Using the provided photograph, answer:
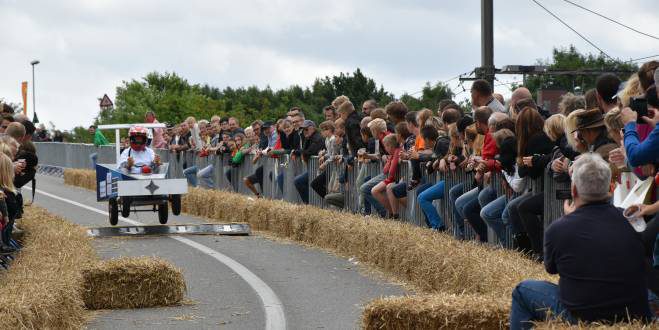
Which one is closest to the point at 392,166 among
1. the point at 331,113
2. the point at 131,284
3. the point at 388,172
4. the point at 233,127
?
the point at 388,172

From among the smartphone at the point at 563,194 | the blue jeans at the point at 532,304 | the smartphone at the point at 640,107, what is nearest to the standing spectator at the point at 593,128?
the smartphone at the point at 563,194

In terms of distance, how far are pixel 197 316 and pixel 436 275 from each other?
8.92ft

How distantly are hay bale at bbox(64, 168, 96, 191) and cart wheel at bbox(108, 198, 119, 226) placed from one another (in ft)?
51.4

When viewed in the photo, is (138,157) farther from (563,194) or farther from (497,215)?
(563,194)

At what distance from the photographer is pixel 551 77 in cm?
10569

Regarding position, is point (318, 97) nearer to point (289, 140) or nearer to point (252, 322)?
point (289, 140)

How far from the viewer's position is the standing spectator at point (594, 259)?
314 inches

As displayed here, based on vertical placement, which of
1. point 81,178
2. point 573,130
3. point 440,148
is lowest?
point 81,178

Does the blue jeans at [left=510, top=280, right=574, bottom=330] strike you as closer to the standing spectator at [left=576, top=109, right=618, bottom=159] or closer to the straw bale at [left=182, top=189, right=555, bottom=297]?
the straw bale at [left=182, top=189, right=555, bottom=297]

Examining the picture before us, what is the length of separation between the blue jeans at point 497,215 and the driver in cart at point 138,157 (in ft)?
31.3

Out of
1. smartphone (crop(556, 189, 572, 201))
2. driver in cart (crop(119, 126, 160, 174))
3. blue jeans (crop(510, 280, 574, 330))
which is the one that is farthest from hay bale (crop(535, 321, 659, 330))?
driver in cart (crop(119, 126, 160, 174))

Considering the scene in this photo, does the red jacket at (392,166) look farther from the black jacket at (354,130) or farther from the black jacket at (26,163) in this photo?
the black jacket at (26,163)

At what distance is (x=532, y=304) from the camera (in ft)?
27.2

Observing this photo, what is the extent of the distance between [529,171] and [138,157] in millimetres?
10913
